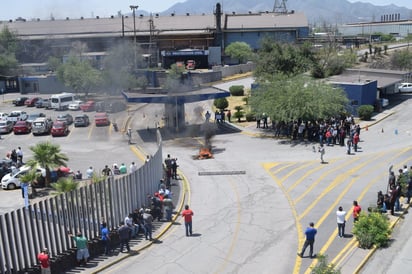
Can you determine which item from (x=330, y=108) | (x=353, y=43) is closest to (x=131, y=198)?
(x=330, y=108)

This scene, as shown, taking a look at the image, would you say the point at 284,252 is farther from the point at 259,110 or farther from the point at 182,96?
the point at 182,96

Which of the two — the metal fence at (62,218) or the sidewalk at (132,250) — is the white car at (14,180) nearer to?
the sidewalk at (132,250)

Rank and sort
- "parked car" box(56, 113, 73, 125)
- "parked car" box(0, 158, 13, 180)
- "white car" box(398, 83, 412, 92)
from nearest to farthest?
"parked car" box(0, 158, 13, 180) → "parked car" box(56, 113, 73, 125) → "white car" box(398, 83, 412, 92)

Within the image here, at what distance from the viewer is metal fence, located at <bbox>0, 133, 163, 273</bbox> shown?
45.9ft

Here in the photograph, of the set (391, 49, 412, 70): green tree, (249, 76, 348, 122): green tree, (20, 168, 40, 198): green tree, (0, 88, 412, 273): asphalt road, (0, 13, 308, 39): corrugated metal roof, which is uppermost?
(0, 13, 308, 39): corrugated metal roof

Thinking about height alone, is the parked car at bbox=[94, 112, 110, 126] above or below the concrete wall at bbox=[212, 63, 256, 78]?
below

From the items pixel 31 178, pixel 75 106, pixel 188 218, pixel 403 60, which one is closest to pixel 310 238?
pixel 188 218

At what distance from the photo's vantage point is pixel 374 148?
3097 cm

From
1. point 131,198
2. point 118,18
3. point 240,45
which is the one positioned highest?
point 118,18

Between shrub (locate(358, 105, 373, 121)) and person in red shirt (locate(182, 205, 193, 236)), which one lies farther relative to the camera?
shrub (locate(358, 105, 373, 121))

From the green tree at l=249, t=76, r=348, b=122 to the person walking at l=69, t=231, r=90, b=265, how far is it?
791 inches

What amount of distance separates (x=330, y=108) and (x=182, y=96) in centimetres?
1126

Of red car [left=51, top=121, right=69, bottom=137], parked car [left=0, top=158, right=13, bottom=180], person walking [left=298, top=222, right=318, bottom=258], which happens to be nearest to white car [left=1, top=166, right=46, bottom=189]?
parked car [left=0, top=158, right=13, bottom=180]

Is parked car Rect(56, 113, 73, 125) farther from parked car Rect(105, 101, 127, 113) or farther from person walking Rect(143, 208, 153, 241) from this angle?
person walking Rect(143, 208, 153, 241)
